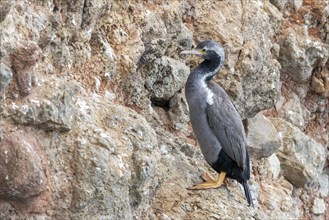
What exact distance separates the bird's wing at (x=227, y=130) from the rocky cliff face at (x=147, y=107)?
0.44m

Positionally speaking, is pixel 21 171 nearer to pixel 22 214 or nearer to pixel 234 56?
pixel 22 214

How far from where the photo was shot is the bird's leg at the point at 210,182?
7.98 metres

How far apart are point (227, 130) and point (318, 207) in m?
3.66

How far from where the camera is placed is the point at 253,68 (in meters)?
9.59

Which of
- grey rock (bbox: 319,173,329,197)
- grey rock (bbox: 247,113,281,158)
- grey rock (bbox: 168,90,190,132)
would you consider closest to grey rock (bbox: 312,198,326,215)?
grey rock (bbox: 319,173,329,197)

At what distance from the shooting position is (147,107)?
28.0 ft

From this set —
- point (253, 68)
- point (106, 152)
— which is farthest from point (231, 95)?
point (106, 152)

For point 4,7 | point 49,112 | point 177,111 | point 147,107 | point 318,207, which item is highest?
point 4,7

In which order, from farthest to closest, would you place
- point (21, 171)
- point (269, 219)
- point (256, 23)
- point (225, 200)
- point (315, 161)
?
point (315, 161) → point (256, 23) → point (269, 219) → point (225, 200) → point (21, 171)

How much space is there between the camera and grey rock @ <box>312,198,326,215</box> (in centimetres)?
1109

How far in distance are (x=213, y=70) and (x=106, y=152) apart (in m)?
2.13

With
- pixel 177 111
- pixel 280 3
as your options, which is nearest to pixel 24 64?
pixel 177 111

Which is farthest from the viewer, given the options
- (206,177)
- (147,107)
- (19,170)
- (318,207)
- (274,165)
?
(318,207)

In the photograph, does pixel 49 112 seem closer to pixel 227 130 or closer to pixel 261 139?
pixel 227 130
